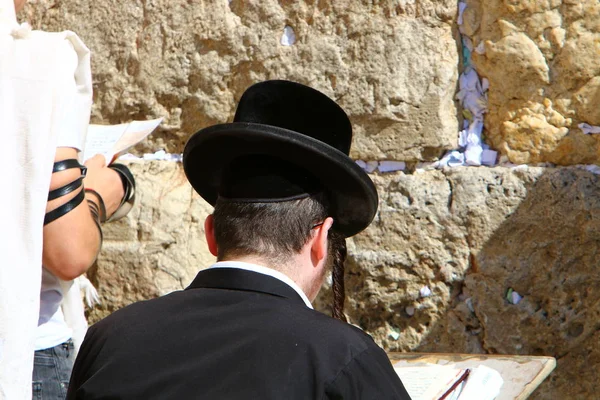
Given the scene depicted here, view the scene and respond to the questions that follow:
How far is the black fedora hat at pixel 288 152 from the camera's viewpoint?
1.65m

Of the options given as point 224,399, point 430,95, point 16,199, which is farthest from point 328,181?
point 430,95

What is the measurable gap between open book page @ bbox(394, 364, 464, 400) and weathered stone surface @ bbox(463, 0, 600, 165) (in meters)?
0.96

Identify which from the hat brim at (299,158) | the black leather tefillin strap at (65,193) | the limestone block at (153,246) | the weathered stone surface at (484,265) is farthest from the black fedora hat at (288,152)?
the limestone block at (153,246)

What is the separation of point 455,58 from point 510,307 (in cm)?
84

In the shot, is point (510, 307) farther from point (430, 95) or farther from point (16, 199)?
point (16, 199)

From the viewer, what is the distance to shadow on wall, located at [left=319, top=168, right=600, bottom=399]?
106 inches

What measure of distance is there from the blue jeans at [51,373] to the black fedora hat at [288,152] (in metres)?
0.76

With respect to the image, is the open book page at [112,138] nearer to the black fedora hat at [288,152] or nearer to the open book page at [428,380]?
the black fedora hat at [288,152]

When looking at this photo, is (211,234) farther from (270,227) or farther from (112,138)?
(112,138)

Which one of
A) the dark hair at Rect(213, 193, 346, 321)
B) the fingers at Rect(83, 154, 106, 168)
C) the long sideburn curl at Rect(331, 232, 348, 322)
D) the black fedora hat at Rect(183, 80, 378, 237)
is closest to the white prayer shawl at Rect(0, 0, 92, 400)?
the fingers at Rect(83, 154, 106, 168)

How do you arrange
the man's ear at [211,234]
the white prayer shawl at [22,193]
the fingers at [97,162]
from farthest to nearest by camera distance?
the fingers at [97,162] → the white prayer shawl at [22,193] → the man's ear at [211,234]

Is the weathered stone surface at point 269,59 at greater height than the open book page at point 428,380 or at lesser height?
greater

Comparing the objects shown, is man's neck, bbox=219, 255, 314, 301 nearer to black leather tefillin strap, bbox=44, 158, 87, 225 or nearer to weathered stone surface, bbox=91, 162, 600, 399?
black leather tefillin strap, bbox=44, 158, 87, 225

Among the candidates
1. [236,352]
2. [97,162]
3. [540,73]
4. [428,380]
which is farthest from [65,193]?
[540,73]
